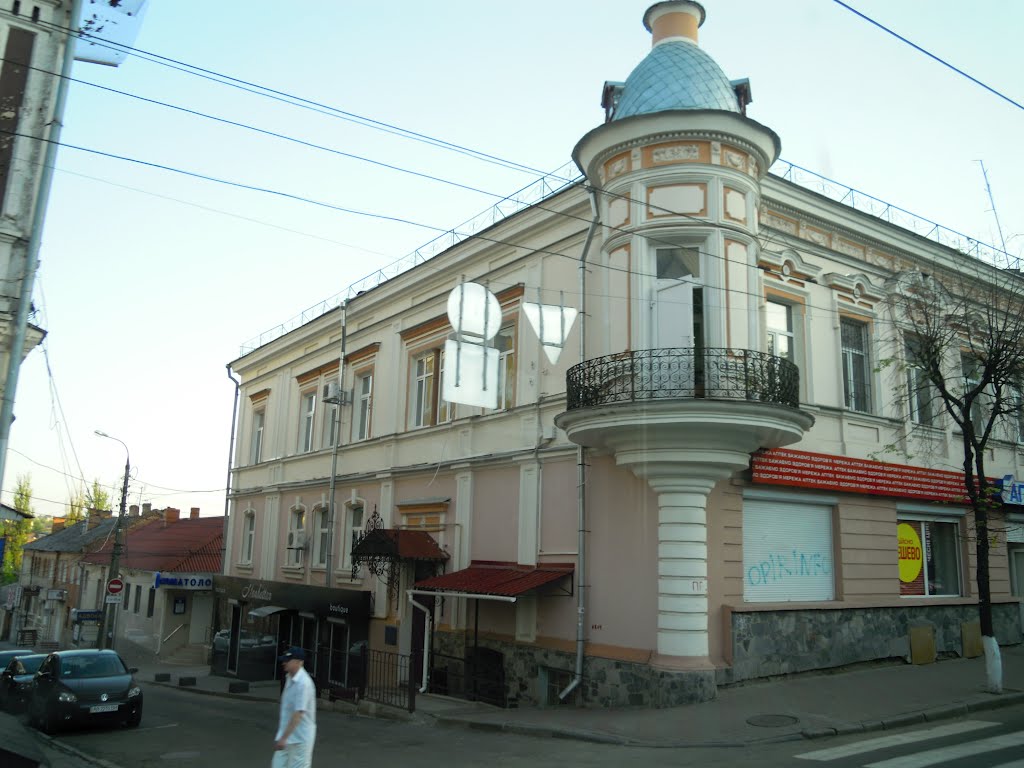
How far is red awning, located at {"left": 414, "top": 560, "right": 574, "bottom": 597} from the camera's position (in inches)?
605

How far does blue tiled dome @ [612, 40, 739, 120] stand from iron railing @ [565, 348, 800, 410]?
4.43m

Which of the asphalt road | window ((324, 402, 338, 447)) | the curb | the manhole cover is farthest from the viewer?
window ((324, 402, 338, 447))

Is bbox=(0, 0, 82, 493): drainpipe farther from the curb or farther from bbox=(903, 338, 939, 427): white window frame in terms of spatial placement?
bbox=(903, 338, 939, 427): white window frame

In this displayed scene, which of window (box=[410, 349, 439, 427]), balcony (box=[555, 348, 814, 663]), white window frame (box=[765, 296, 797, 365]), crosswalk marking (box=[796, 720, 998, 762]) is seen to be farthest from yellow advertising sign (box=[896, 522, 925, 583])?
window (box=[410, 349, 439, 427])

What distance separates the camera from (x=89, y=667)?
Answer: 1585cm

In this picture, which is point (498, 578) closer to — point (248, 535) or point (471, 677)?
point (471, 677)

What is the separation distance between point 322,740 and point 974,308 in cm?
1668

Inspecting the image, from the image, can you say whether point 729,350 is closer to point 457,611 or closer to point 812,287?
point 812,287

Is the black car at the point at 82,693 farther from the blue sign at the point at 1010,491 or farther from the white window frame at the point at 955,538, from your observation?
the blue sign at the point at 1010,491

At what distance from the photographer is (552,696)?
51.7ft

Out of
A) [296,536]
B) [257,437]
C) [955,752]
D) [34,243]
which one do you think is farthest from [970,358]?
[257,437]

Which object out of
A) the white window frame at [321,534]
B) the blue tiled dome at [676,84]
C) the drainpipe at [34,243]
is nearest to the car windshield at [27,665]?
the white window frame at [321,534]

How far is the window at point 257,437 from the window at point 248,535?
6.55ft

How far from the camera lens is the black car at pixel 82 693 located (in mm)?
14469
